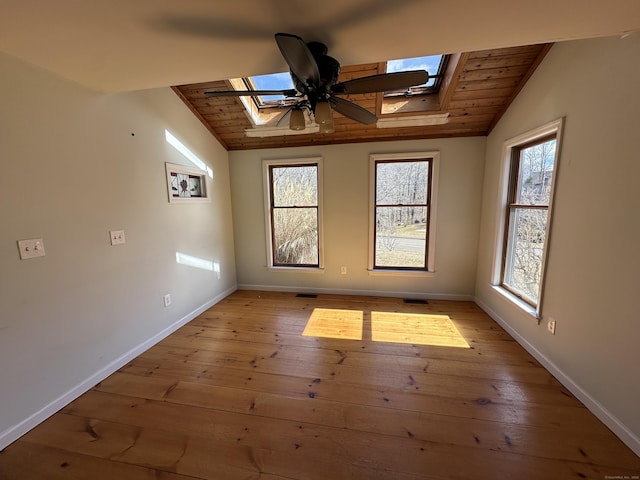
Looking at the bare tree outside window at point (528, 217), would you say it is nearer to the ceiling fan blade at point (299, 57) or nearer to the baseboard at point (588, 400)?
the baseboard at point (588, 400)

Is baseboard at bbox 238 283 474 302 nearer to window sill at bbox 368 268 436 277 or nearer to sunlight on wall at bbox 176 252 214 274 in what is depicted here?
window sill at bbox 368 268 436 277

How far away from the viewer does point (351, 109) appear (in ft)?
6.22

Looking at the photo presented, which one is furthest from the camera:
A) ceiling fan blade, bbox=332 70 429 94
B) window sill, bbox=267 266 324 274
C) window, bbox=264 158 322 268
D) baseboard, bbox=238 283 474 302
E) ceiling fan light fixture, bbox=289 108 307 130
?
window sill, bbox=267 266 324 274

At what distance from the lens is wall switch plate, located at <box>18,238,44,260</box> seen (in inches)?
65.0

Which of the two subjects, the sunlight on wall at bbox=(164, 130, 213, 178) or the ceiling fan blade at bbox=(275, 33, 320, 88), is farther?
the sunlight on wall at bbox=(164, 130, 213, 178)

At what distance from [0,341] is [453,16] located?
3187mm

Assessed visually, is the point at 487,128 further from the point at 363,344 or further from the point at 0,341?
the point at 0,341

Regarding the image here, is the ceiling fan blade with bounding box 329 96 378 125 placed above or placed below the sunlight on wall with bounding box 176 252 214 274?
above

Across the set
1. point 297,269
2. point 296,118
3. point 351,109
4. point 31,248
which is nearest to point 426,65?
point 351,109

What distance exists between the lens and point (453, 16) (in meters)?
1.37

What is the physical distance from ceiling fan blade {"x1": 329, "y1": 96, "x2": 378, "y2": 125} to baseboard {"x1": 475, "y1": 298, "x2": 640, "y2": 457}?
2.48 m

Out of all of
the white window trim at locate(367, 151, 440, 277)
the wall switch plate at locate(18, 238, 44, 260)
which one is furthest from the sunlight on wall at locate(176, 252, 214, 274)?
the white window trim at locate(367, 151, 440, 277)

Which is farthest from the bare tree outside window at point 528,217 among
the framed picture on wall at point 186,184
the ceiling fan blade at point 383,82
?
the framed picture on wall at point 186,184

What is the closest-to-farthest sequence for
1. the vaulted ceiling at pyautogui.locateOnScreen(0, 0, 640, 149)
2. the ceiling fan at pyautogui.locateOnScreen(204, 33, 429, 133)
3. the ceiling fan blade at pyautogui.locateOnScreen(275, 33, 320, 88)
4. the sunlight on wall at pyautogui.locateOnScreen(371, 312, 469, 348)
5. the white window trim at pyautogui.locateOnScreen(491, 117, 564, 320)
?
1. the ceiling fan blade at pyautogui.locateOnScreen(275, 33, 320, 88)
2. the vaulted ceiling at pyautogui.locateOnScreen(0, 0, 640, 149)
3. the ceiling fan at pyautogui.locateOnScreen(204, 33, 429, 133)
4. the white window trim at pyautogui.locateOnScreen(491, 117, 564, 320)
5. the sunlight on wall at pyautogui.locateOnScreen(371, 312, 469, 348)
